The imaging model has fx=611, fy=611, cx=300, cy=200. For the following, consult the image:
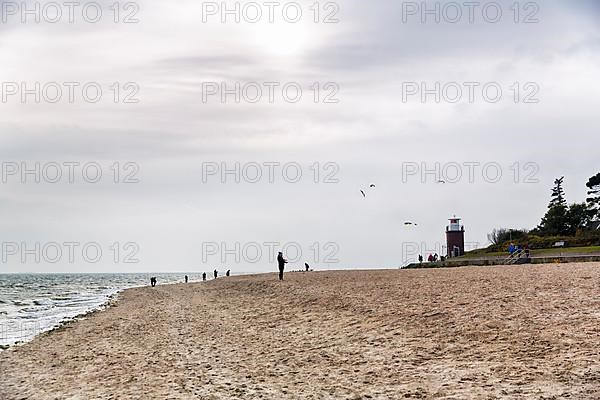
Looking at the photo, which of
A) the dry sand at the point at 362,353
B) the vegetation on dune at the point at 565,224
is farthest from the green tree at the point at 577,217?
the dry sand at the point at 362,353

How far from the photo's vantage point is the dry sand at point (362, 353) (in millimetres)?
10055

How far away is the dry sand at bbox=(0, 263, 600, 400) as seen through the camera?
10.1m

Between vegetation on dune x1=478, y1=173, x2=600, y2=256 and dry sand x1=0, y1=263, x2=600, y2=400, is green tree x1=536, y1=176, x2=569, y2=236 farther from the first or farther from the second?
dry sand x1=0, y1=263, x2=600, y2=400

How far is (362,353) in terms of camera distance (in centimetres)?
1309

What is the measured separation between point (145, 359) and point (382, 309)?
7143 mm

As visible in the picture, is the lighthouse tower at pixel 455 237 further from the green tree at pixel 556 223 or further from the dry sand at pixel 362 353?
the dry sand at pixel 362 353

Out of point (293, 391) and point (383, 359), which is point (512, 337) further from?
point (293, 391)

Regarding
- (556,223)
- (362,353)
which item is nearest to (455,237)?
(556,223)

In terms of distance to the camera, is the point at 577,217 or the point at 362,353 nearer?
the point at 362,353

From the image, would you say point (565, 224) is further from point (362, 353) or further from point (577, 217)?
point (362, 353)

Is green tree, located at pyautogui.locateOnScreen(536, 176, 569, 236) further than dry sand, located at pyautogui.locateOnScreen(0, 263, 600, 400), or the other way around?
green tree, located at pyautogui.locateOnScreen(536, 176, 569, 236)

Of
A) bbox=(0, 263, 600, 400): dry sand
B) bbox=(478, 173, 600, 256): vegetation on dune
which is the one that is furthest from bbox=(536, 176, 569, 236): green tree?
bbox=(0, 263, 600, 400): dry sand

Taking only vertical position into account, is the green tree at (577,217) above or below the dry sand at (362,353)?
above

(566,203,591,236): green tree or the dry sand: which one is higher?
(566,203,591,236): green tree
